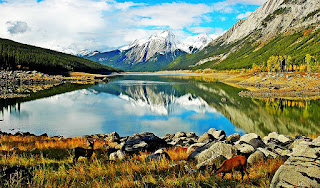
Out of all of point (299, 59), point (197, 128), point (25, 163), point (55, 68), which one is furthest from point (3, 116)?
point (299, 59)

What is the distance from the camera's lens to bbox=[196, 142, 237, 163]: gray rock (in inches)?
395

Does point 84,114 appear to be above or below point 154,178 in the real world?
below

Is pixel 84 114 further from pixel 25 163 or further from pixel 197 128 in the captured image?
pixel 25 163

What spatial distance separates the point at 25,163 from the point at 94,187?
4.24 m

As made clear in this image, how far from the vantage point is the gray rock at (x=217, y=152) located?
32.9 feet

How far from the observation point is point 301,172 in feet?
22.0

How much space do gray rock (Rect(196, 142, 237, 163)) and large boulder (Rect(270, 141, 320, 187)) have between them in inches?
123

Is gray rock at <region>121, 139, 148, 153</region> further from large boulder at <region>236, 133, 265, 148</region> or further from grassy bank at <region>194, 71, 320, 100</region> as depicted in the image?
grassy bank at <region>194, 71, 320, 100</region>

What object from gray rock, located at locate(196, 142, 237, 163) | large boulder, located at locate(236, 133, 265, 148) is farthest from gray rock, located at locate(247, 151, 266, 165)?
large boulder, located at locate(236, 133, 265, 148)

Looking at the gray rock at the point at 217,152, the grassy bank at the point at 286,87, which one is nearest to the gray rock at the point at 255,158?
the gray rock at the point at 217,152

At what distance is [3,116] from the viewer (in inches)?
1542

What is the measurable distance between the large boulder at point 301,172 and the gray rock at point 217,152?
10.2ft

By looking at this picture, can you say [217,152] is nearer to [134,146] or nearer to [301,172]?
[301,172]

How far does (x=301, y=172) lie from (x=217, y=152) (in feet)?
13.9
